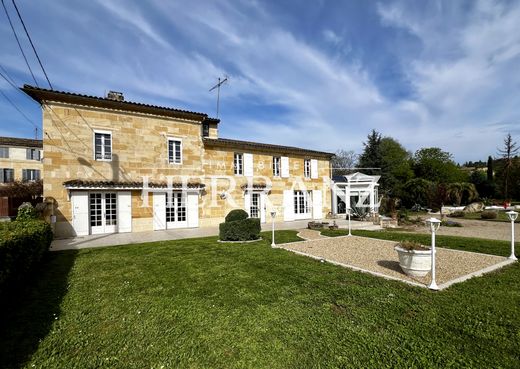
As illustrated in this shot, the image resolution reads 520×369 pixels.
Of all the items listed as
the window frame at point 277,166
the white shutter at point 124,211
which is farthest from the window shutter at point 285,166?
the white shutter at point 124,211

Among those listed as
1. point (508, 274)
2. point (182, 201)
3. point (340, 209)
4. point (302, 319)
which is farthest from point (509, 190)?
point (302, 319)

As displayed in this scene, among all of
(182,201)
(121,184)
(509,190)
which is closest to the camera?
(121,184)

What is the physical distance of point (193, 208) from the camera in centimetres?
1543

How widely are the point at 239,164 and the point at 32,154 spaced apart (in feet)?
104

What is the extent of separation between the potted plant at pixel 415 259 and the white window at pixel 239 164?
1248 cm

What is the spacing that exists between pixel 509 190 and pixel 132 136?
43.6 m

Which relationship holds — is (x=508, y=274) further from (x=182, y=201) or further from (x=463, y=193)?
(x=463, y=193)

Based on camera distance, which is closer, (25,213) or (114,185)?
(25,213)

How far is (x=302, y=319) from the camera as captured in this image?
382 centimetres

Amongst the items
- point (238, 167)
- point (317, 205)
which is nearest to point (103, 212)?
point (238, 167)

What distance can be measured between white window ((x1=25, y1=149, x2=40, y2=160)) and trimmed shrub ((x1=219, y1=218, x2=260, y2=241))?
35.2 m

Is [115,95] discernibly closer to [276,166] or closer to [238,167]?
[238,167]

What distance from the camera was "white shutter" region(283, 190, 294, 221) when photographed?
1900 centimetres

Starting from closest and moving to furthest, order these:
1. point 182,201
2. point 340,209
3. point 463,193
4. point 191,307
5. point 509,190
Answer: point 191,307
point 182,201
point 340,209
point 463,193
point 509,190
